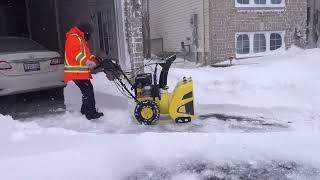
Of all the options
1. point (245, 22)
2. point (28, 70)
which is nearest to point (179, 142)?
point (28, 70)

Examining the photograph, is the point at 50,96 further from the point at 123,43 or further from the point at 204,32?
the point at 204,32

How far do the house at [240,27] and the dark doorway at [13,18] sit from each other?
641 cm

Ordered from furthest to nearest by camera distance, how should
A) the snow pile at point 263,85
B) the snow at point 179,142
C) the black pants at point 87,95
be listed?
the snow pile at point 263,85 < the black pants at point 87,95 < the snow at point 179,142

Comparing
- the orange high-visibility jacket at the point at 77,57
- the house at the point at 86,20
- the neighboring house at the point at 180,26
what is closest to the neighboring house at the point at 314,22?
the neighboring house at the point at 180,26

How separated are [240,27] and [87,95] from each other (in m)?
8.56

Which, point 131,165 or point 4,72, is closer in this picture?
point 131,165

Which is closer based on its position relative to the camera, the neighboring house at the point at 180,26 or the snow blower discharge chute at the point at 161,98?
the snow blower discharge chute at the point at 161,98

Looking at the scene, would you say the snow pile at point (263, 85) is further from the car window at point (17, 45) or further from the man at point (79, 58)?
the car window at point (17, 45)

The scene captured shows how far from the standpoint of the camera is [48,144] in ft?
17.7

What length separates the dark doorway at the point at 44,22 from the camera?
46.6 ft

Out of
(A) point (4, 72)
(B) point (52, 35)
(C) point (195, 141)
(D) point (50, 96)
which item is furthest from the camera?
(B) point (52, 35)

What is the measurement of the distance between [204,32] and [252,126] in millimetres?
8049

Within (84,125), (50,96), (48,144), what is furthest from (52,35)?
(48,144)

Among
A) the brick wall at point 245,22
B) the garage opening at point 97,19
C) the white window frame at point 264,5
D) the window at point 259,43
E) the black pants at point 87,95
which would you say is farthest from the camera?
the window at point 259,43
